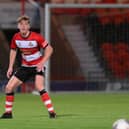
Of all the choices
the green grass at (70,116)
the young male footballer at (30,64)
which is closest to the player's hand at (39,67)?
the young male footballer at (30,64)

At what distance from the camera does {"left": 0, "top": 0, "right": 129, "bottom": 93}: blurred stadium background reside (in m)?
23.5

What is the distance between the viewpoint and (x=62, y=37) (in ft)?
79.6

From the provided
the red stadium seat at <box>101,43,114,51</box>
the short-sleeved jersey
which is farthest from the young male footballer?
the red stadium seat at <box>101,43,114,51</box>

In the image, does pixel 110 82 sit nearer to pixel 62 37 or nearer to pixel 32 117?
pixel 62 37

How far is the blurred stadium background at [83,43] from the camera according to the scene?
23453 millimetres

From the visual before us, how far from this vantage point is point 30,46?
12641 mm

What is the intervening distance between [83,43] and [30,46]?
11.5 m

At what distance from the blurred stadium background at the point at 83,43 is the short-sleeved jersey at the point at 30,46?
1009 centimetres

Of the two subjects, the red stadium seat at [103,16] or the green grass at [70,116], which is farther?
the red stadium seat at [103,16]

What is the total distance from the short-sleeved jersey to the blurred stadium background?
10085 millimetres

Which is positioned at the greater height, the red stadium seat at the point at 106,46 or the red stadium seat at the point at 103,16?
the red stadium seat at the point at 103,16

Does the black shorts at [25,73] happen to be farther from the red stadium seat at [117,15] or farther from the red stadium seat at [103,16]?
the red stadium seat at [117,15]

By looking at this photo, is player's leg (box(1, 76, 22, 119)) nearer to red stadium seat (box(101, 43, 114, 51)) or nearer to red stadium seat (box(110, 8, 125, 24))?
red stadium seat (box(101, 43, 114, 51))

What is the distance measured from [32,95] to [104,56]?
3.11 meters
